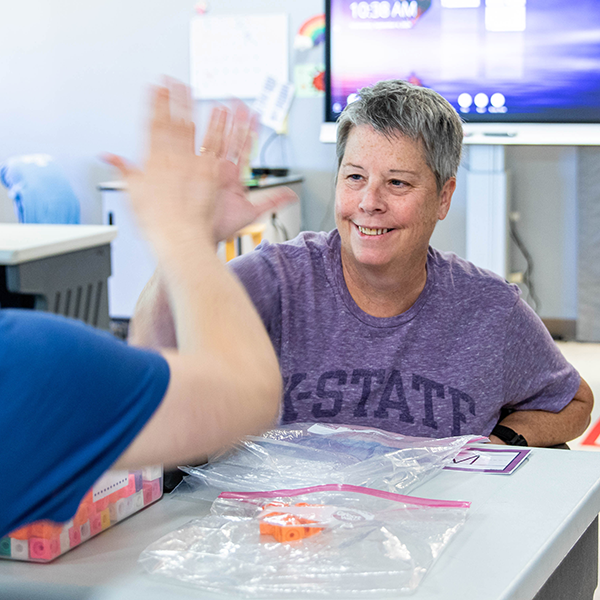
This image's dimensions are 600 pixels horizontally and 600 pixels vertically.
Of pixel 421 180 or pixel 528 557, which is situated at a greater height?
pixel 421 180

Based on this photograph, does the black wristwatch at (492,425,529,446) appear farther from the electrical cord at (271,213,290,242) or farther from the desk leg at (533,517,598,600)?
the electrical cord at (271,213,290,242)

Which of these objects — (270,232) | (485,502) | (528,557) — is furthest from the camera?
(270,232)

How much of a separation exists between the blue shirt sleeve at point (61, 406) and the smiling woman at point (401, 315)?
0.85 metres

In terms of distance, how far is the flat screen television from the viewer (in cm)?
367

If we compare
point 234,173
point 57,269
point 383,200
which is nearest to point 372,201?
point 383,200

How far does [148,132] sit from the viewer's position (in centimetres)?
63

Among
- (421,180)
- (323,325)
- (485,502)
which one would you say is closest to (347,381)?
(323,325)

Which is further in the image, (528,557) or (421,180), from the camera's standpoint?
(421,180)

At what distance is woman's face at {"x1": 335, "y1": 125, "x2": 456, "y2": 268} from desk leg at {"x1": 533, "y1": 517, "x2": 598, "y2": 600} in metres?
0.54

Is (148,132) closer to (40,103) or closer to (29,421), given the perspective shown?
(29,421)

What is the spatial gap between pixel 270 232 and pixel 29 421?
153 inches

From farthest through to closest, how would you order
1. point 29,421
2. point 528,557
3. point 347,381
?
point 347,381 → point 528,557 → point 29,421

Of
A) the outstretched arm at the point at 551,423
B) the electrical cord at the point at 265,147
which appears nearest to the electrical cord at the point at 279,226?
the electrical cord at the point at 265,147

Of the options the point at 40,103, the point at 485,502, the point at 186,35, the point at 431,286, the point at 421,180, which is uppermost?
the point at 186,35
